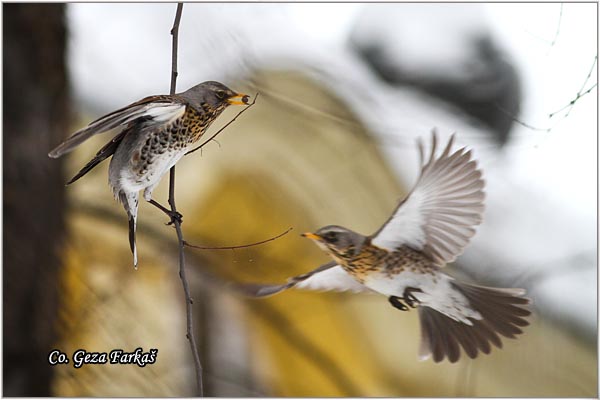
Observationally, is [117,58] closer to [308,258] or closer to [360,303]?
[308,258]

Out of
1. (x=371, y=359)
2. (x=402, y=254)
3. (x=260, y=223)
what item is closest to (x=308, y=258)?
(x=260, y=223)

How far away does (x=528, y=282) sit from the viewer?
Answer: 0.99 m

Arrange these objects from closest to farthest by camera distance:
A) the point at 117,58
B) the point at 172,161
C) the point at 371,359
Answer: the point at 172,161, the point at 117,58, the point at 371,359

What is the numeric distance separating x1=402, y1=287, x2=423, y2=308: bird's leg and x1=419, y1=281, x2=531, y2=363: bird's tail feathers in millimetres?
39

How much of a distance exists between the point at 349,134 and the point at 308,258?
0.25 meters

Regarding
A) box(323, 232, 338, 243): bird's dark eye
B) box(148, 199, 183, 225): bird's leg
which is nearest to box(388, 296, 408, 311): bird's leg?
box(323, 232, 338, 243): bird's dark eye

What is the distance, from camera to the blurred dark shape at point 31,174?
1129 millimetres

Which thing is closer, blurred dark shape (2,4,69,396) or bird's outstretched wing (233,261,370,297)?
bird's outstretched wing (233,261,370,297)

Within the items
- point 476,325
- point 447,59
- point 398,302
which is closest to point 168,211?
point 398,302

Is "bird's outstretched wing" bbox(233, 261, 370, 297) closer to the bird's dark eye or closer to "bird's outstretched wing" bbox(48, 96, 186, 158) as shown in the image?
the bird's dark eye

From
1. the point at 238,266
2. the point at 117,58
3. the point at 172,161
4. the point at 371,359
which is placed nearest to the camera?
the point at 172,161

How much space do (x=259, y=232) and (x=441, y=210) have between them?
30 centimetres

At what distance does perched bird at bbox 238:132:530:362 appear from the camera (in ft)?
2.49

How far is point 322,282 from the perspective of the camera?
0.86 metres
